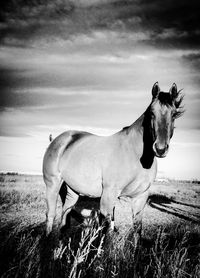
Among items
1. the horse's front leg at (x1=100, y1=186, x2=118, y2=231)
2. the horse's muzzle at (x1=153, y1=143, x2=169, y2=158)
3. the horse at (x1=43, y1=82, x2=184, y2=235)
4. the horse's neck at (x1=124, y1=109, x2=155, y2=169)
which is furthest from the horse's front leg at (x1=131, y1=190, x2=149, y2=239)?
the horse's muzzle at (x1=153, y1=143, x2=169, y2=158)

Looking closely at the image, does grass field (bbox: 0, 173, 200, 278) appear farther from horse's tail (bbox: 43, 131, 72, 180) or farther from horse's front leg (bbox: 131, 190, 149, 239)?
horse's tail (bbox: 43, 131, 72, 180)

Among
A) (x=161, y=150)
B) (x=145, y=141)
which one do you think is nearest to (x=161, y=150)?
(x=161, y=150)

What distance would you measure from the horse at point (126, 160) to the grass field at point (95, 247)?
61cm

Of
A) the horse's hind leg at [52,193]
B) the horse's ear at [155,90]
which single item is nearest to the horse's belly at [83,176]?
the horse's hind leg at [52,193]

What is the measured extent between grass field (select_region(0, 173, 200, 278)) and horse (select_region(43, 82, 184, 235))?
61 centimetres

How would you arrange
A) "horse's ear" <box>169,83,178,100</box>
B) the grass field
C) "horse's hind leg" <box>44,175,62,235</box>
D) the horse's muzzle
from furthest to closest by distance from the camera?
1. "horse's hind leg" <box>44,175,62,235</box>
2. "horse's ear" <box>169,83,178,100</box>
3. the horse's muzzle
4. the grass field

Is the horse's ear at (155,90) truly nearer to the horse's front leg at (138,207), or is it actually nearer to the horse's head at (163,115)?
the horse's head at (163,115)

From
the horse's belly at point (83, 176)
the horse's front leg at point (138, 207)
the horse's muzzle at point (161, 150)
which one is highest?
the horse's muzzle at point (161, 150)

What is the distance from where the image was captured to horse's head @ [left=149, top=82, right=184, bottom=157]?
3.30m

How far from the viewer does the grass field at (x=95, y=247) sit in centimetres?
235

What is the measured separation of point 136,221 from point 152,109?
205 cm

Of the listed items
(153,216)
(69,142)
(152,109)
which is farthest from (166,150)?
(153,216)

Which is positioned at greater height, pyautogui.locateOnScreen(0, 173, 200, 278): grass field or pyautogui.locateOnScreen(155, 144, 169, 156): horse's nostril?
pyautogui.locateOnScreen(155, 144, 169, 156): horse's nostril

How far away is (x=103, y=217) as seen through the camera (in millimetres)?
4070
